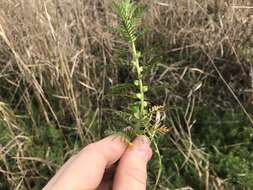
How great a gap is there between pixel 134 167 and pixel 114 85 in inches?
39.3

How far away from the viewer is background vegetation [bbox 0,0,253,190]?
231 cm

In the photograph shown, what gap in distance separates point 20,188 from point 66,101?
491 mm

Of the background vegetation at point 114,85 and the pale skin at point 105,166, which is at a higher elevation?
the pale skin at point 105,166

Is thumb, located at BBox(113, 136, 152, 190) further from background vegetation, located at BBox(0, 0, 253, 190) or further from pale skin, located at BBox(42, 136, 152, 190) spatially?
background vegetation, located at BBox(0, 0, 253, 190)

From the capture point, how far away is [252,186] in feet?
6.98

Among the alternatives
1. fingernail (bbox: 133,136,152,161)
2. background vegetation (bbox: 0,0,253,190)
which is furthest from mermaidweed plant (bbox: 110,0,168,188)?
background vegetation (bbox: 0,0,253,190)

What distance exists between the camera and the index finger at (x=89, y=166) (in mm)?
1237

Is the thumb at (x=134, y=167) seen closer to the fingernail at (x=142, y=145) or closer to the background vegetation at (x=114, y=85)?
the fingernail at (x=142, y=145)

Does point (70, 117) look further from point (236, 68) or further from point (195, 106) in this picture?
point (236, 68)

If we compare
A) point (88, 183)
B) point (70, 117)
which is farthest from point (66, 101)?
point (88, 183)

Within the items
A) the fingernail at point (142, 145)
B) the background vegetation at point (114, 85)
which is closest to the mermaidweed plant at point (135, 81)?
the fingernail at point (142, 145)

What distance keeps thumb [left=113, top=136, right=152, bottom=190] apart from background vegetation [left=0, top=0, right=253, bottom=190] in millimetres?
890

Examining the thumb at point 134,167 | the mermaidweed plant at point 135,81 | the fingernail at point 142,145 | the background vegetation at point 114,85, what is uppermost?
the mermaidweed plant at point 135,81

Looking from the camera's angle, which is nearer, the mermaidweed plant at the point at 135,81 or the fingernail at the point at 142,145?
the mermaidweed plant at the point at 135,81
